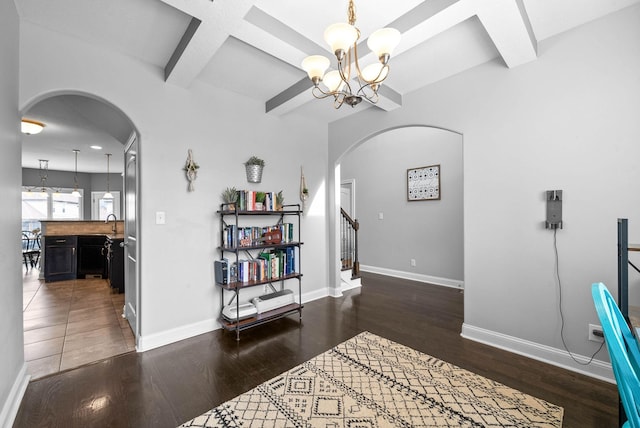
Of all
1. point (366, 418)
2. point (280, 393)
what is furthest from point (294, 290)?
point (366, 418)

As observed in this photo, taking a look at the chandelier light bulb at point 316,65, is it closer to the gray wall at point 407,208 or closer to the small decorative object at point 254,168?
the small decorative object at point 254,168

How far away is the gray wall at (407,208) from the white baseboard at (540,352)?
6.59 feet

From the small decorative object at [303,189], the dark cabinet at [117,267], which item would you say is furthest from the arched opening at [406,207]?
the dark cabinet at [117,267]

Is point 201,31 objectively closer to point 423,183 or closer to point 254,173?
point 254,173

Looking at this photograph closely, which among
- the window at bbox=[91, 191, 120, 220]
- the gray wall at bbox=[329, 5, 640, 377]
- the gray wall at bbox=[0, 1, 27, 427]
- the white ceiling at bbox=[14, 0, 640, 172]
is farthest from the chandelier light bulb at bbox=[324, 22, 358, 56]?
the window at bbox=[91, 191, 120, 220]

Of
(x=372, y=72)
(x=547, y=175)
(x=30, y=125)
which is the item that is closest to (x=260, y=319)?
(x=372, y=72)

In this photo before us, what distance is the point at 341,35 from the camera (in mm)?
1569

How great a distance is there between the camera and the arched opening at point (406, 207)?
4.69 meters

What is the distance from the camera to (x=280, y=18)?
82.1 inches

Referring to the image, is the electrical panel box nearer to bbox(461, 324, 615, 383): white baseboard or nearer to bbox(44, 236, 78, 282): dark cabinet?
bbox(461, 324, 615, 383): white baseboard

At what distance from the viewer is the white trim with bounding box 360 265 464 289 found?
15.4 feet

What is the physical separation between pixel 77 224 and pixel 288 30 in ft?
20.5

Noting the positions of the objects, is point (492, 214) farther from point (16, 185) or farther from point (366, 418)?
point (16, 185)

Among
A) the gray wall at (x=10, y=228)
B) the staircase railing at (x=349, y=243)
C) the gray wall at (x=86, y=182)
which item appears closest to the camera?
the gray wall at (x=10, y=228)
